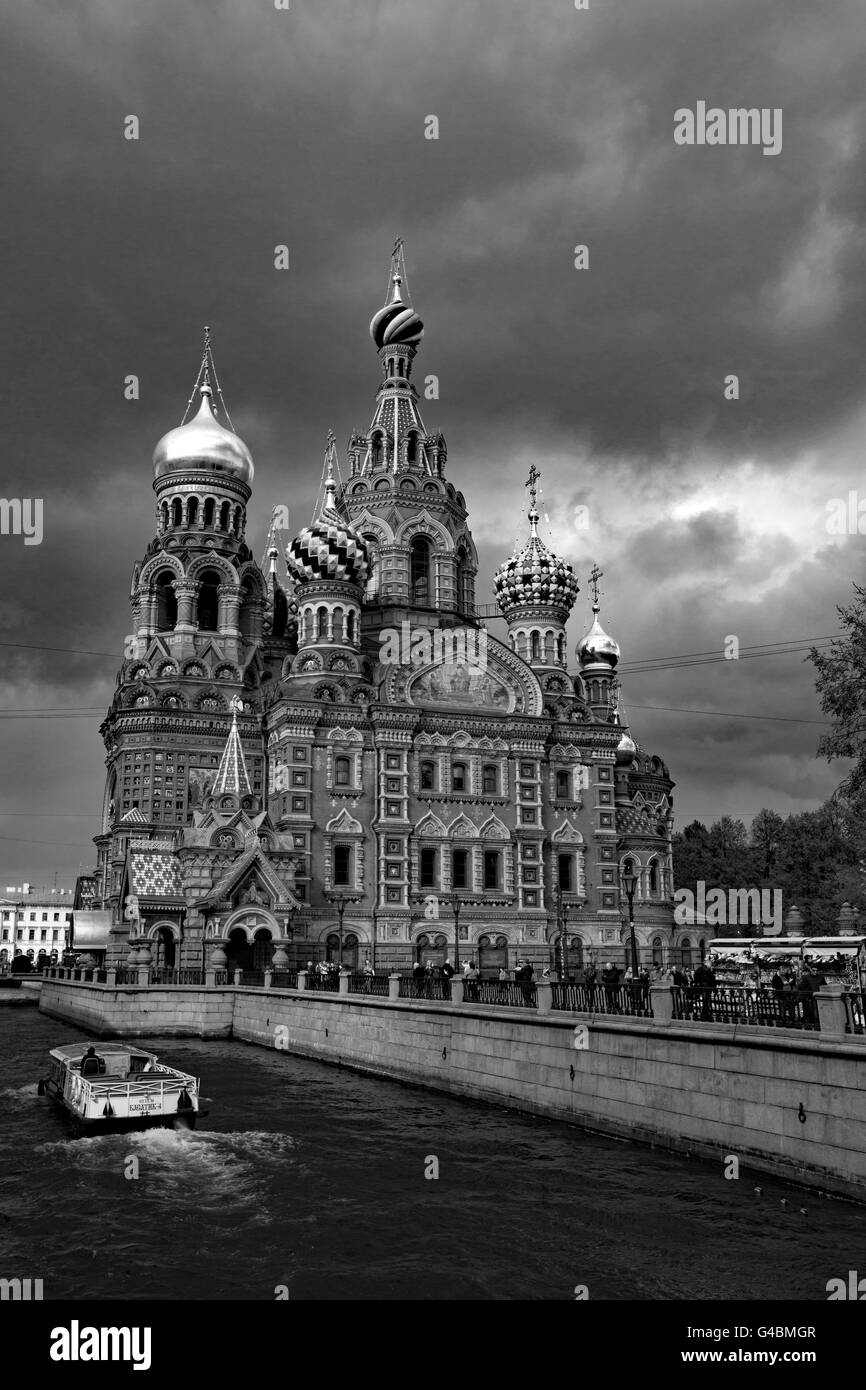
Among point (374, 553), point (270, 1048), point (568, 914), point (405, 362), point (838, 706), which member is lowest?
point (270, 1048)

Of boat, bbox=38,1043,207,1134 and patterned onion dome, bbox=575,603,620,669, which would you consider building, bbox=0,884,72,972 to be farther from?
boat, bbox=38,1043,207,1134

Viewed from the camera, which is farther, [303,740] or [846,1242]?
[303,740]

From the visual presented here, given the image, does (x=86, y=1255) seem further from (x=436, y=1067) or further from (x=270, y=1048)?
(x=270, y=1048)

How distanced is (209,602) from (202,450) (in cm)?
835

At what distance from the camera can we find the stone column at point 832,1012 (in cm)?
1755

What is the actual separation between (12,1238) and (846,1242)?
35.5ft

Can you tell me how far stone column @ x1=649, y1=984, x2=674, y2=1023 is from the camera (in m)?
21.6

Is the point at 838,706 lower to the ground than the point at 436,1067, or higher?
higher

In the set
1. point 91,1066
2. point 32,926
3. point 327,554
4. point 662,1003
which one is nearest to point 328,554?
point 327,554

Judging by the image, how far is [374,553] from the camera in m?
67.1

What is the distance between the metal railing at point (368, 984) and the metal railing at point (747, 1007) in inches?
534

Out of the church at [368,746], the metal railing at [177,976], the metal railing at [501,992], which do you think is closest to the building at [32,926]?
the church at [368,746]

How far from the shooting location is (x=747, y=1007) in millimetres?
20250

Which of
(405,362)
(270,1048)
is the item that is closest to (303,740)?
(270,1048)
